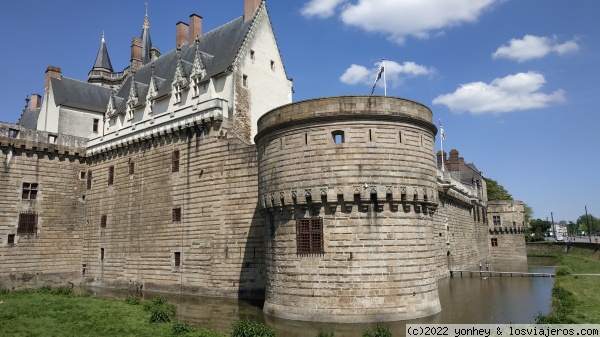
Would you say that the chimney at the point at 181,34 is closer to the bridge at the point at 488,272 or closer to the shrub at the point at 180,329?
the shrub at the point at 180,329

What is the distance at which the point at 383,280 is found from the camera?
18547mm

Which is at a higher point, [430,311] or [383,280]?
[383,280]

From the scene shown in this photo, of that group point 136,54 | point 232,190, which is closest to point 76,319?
point 232,190

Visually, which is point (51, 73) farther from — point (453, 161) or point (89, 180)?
point (453, 161)

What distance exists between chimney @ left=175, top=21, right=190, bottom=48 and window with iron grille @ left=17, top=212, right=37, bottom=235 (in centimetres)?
1895

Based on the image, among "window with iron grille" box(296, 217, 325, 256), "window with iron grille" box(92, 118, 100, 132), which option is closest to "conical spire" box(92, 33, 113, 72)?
"window with iron grille" box(92, 118, 100, 132)

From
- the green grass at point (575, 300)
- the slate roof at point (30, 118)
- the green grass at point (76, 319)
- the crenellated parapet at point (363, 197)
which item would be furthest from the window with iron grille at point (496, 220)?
the slate roof at point (30, 118)

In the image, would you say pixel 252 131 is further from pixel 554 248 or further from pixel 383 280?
pixel 554 248

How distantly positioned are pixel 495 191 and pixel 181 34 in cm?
6902

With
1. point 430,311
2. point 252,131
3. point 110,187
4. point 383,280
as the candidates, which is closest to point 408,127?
point 383,280

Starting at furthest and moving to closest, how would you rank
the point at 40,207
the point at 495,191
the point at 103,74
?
the point at 495,191 → the point at 103,74 → the point at 40,207

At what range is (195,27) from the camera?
126 ft

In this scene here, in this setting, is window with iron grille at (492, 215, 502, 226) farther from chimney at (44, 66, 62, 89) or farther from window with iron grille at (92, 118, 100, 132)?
chimney at (44, 66, 62, 89)

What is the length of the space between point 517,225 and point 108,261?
181 ft
